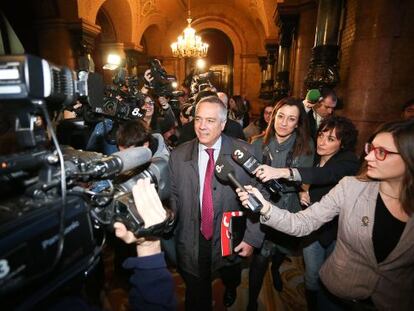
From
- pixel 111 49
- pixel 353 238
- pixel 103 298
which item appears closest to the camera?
pixel 353 238

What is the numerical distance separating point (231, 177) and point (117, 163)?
63 cm

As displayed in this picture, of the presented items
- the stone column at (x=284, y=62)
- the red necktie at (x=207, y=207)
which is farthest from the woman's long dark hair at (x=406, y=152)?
the stone column at (x=284, y=62)

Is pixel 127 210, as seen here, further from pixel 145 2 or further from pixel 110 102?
pixel 145 2

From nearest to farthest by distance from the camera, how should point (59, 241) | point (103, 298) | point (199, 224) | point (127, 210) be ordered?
1. point (59, 241)
2. point (127, 210)
3. point (199, 224)
4. point (103, 298)

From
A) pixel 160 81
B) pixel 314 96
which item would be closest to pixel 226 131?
pixel 160 81

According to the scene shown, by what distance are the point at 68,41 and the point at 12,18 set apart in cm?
174

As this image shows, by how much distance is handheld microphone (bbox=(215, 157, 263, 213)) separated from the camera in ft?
4.45

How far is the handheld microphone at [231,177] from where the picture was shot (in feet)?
4.45

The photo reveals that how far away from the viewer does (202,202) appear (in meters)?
1.91

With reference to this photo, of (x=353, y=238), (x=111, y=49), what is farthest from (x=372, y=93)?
(x=111, y=49)

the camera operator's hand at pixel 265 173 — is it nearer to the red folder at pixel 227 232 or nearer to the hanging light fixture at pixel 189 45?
the red folder at pixel 227 232

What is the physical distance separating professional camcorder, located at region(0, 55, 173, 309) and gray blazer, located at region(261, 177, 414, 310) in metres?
0.93

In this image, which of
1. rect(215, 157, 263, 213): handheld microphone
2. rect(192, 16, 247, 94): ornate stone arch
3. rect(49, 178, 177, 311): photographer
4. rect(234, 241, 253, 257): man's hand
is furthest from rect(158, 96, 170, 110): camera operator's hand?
rect(192, 16, 247, 94): ornate stone arch

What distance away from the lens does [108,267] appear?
287 centimetres
